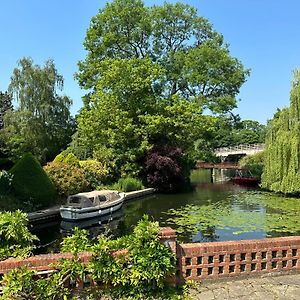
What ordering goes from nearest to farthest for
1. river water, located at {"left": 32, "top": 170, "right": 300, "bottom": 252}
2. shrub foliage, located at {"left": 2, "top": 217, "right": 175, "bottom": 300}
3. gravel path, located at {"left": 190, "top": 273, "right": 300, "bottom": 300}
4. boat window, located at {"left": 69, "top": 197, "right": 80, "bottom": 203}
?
shrub foliage, located at {"left": 2, "top": 217, "right": 175, "bottom": 300} → gravel path, located at {"left": 190, "top": 273, "right": 300, "bottom": 300} → river water, located at {"left": 32, "top": 170, "right": 300, "bottom": 252} → boat window, located at {"left": 69, "top": 197, "right": 80, "bottom": 203}

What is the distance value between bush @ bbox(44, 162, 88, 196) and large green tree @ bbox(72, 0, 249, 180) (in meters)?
6.78

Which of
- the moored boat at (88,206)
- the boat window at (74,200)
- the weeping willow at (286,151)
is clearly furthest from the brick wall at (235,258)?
the weeping willow at (286,151)

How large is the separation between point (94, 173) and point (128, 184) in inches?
111

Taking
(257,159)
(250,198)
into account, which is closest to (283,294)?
(250,198)

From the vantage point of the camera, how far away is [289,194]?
75.3 feet

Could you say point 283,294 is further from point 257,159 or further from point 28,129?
point 257,159

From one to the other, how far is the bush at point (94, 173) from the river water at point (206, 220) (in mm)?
2876

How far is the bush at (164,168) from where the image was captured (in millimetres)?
27125

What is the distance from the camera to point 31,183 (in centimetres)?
1695

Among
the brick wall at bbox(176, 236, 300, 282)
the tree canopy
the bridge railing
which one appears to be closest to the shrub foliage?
the brick wall at bbox(176, 236, 300, 282)

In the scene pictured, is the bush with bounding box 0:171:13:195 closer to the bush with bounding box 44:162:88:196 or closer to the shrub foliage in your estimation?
the bush with bounding box 44:162:88:196

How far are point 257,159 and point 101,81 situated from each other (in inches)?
837

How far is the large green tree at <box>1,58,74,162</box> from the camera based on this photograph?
108 ft

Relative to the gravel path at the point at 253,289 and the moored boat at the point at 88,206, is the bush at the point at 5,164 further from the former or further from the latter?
the gravel path at the point at 253,289
